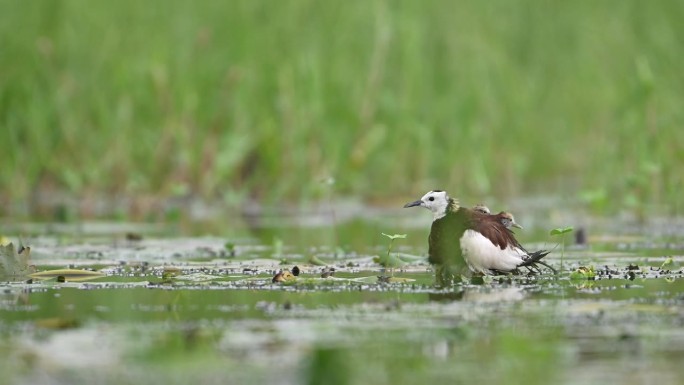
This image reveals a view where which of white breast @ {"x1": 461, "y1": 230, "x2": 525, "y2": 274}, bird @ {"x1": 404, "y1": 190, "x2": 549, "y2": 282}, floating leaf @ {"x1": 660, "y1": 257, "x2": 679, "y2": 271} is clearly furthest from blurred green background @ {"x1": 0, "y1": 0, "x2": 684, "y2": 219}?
white breast @ {"x1": 461, "y1": 230, "x2": 525, "y2": 274}

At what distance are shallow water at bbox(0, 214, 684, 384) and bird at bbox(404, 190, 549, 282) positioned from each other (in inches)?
4.7

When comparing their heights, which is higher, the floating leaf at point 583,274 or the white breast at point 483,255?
the white breast at point 483,255

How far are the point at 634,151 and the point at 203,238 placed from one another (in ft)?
16.7

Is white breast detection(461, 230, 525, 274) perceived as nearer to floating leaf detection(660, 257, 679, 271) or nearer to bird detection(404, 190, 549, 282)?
bird detection(404, 190, 549, 282)

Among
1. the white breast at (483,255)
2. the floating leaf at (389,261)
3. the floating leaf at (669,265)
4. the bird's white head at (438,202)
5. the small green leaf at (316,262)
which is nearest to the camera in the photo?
the white breast at (483,255)

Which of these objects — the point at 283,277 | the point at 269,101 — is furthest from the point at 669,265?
the point at 269,101

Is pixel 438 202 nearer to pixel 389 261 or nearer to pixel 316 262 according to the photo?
pixel 389 261

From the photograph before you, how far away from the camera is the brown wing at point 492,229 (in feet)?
26.7

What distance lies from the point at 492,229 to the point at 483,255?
239mm

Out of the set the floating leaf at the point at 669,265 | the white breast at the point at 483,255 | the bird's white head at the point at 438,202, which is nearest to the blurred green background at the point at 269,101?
the floating leaf at the point at 669,265

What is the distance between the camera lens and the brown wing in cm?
813

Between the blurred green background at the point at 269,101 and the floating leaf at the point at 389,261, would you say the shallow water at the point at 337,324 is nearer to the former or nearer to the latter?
the floating leaf at the point at 389,261

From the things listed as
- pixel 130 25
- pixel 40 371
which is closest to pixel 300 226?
pixel 130 25

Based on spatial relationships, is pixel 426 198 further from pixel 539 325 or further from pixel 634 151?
pixel 634 151
